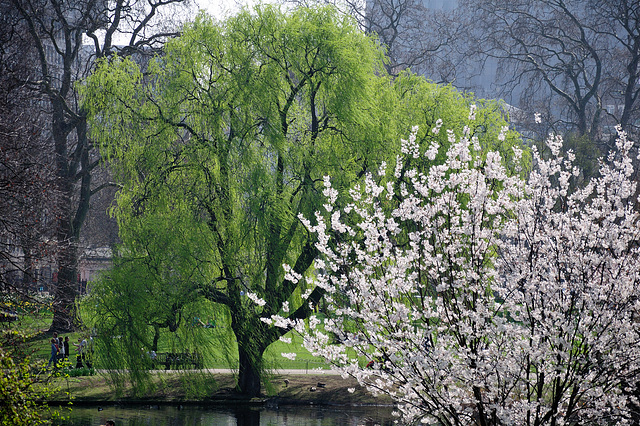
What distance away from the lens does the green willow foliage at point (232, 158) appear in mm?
17125

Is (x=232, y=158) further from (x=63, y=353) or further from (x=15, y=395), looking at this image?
(x=63, y=353)

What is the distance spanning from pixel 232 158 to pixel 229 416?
7.07 meters

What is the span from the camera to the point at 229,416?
19297 millimetres

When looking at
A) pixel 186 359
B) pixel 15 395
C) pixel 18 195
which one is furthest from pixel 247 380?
A: pixel 15 395

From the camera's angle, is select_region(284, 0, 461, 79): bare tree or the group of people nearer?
the group of people

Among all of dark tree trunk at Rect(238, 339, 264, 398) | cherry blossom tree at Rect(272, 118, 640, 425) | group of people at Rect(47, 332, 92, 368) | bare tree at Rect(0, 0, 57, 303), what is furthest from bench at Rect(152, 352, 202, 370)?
cherry blossom tree at Rect(272, 118, 640, 425)

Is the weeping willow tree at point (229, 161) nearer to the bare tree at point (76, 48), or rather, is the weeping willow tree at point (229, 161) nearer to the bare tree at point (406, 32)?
the bare tree at point (76, 48)

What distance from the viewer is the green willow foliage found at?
56.2 ft

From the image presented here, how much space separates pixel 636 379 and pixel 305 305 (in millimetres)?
11444

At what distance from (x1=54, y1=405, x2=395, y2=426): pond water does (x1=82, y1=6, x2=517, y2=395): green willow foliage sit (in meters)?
1.90

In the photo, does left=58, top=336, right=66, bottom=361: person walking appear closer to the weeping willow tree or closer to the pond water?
the pond water

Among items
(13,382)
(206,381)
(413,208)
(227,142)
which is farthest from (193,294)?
(413,208)

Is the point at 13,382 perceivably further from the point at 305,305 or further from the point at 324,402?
the point at 324,402

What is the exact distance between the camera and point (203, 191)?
58.9ft
